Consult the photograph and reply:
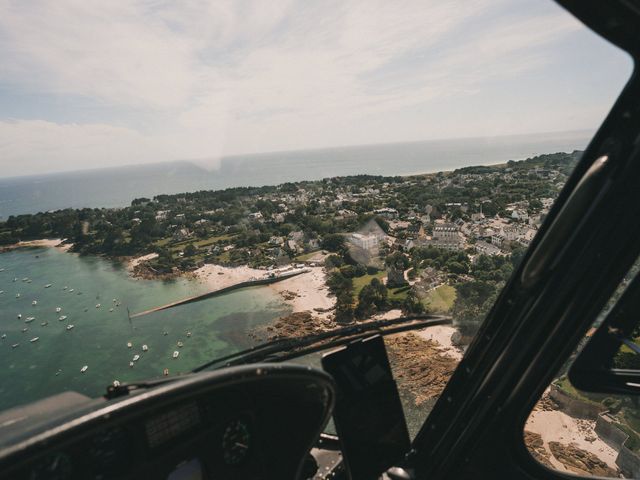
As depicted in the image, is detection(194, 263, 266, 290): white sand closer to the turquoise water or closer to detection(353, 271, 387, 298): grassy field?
the turquoise water

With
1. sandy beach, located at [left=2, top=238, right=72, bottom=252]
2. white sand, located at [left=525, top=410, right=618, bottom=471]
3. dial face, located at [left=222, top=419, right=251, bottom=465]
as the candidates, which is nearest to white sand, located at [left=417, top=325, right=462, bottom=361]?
white sand, located at [left=525, top=410, right=618, bottom=471]

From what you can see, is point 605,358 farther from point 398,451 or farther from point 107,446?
point 107,446

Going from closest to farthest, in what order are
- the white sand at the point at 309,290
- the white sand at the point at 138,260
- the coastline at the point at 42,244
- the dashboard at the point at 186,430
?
the dashboard at the point at 186,430 → the white sand at the point at 309,290 → the white sand at the point at 138,260 → the coastline at the point at 42,244

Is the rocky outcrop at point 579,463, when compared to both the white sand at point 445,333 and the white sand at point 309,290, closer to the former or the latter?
the white sand at point 445,333

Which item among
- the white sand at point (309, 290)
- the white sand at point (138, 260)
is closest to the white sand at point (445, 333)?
the white sand at point (309, 290)

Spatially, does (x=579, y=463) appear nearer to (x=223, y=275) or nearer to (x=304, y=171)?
(x=223, y=275)
